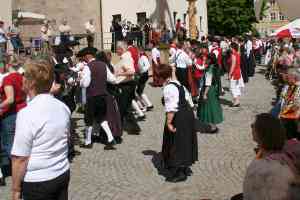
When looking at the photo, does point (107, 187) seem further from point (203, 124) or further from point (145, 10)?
point (145, 10)

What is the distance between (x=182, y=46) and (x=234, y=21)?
5005 centimetres

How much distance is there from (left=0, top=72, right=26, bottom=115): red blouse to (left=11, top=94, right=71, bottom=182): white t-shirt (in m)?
3.58

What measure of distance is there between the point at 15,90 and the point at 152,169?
244 cm

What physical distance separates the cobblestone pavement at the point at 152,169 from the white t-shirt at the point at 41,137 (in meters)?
3.16

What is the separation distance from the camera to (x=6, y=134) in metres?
8.02

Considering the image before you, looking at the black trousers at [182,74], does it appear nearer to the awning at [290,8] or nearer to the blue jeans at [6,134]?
the blue jeans at [6,134]

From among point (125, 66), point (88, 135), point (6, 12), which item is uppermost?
point (6, 12)

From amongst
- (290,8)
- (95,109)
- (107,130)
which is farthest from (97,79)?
(290,8)

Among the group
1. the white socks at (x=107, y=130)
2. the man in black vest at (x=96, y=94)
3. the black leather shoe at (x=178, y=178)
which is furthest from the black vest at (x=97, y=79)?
the black leather shoe at (x=178, y=178)

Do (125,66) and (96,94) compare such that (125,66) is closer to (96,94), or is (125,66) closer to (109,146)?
(96,94)

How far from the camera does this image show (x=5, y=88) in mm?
7480

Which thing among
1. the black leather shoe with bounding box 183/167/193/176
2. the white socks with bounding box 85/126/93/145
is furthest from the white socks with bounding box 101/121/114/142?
the black leather shoe with bounding box 183/167/193/176

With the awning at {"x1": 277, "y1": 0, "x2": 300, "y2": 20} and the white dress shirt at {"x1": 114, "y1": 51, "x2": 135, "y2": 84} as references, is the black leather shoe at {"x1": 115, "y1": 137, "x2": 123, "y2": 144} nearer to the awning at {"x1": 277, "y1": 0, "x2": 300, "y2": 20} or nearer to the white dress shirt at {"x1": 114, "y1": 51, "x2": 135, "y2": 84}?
the white dress shirt at {"x1": 114, "y1": 51, "x2": 135, "y2": 84}

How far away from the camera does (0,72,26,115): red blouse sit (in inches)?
296
